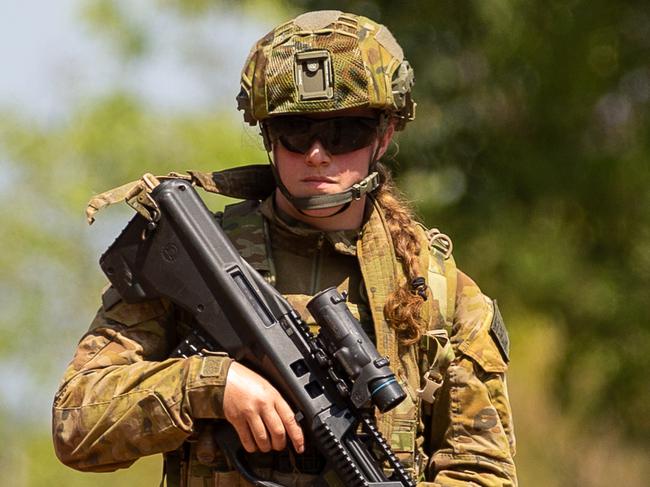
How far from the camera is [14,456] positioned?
29.7 m

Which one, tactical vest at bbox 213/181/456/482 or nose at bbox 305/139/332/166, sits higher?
nose at bbox 305/139/332/166

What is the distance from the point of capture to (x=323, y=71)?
15.3ft

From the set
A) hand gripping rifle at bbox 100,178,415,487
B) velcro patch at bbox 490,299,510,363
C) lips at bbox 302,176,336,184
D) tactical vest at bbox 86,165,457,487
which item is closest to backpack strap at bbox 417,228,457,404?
tactical vest at bbox 86,165,457,487

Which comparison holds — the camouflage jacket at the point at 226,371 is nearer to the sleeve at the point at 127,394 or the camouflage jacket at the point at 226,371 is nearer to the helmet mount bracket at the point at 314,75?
the sleeve at the point at 127,394

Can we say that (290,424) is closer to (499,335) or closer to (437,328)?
(437,328)

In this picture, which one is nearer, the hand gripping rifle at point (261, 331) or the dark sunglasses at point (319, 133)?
the hand gripping rifle at point (261, 331)

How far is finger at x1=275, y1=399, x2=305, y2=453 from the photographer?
14.6ft

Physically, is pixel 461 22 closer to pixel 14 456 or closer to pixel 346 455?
pixel 346 455

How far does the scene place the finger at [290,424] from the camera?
14.6 ft

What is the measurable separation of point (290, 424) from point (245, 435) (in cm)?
13

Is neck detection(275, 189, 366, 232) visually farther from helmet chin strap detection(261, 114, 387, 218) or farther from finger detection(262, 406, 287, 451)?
finger detection(262, 406, 287, 451)

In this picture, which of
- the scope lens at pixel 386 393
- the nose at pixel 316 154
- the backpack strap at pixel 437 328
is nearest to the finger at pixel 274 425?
the scope lens at pixel 386 393

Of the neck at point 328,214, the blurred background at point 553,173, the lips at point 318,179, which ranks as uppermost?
the lips at point 318,179

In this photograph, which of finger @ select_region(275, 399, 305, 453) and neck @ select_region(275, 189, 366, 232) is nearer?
finger @ select_region(275, 399, 305, 453)
